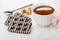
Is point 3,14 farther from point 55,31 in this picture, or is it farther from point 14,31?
point 55,31

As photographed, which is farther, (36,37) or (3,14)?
(3,14)

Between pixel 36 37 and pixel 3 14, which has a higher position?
pixel 3 14

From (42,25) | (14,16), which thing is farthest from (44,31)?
(14,16)

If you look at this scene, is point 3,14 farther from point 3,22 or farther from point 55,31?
point 55,31
